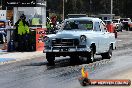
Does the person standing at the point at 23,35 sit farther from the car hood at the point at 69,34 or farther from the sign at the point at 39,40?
the car hood at the point at 69,34

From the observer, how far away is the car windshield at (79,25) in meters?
20.4

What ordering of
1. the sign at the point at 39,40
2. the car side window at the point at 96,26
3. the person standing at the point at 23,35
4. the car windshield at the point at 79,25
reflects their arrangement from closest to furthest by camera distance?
1. the car windshield at the point at 79,25
2. the car side window at the point at 96,26
3. the person standing at the point at 23,35
4. the sign at the point at 39,40

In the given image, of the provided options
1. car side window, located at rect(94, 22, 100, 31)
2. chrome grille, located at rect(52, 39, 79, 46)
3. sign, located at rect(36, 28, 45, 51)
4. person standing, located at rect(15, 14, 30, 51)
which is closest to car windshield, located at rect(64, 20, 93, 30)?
car side window, located at rect(94, 22, 100, 31)

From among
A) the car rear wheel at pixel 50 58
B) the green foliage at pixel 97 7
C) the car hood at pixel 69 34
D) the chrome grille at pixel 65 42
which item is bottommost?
the car rear wheel at pixel 50 58

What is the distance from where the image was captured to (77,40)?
62.7 ft

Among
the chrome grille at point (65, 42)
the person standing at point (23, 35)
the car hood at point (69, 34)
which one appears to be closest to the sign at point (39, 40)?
the person standing at point (23, 35)

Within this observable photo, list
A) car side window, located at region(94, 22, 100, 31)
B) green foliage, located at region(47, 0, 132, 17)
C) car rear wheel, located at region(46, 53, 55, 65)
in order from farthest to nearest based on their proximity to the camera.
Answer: green foliage, located at region(47, 0, 132, 17) → car side window, located at region(94, 22, 100, 31) → car rear wheel, located at region(46, 53, 55, 65)

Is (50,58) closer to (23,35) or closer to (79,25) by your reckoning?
(79,25)

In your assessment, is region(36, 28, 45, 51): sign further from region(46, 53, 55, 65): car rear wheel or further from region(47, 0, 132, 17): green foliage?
region(47, 0, 132, 17): green foliage

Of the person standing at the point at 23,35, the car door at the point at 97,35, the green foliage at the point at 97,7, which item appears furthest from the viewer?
the green foliage at the point at 97,7

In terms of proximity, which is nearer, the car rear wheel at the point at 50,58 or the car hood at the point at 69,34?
the car hood at the point at 69,34

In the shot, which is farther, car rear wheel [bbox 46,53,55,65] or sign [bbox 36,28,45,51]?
sign [bbox 36,28,45,51]

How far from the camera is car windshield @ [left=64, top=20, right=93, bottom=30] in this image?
67.1 feet

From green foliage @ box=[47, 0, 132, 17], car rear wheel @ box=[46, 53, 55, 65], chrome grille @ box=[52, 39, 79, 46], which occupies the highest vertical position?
green foliage @ box=[47, 0, 132, 17]
